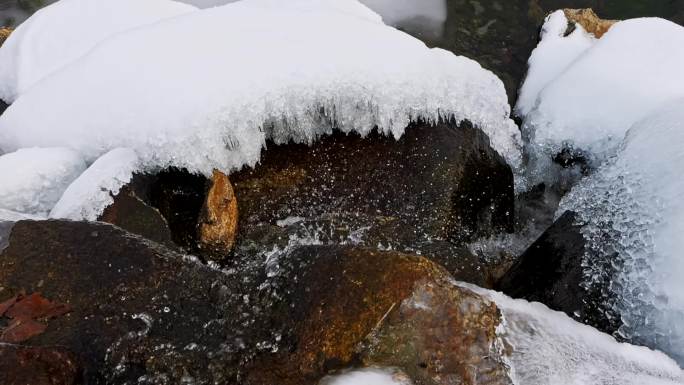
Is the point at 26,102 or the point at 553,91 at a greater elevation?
the point at 26,102

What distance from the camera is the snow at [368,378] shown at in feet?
6.41

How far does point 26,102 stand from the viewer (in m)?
3.79

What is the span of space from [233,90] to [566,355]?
2.58 metres

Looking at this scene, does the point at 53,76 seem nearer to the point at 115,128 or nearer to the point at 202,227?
the point at 115,128

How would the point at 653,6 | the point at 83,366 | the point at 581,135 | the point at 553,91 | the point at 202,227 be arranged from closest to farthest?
1. the point at 83,366
2. the point at 202,227
3. the point at 581,135
4. the point at 553,91
5. the point at 653,6

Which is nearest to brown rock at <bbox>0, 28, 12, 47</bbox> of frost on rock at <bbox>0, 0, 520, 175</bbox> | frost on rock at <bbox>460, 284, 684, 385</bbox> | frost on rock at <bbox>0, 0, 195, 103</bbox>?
frost on rock at <bbox>0, 0, 195, 103</bbox>

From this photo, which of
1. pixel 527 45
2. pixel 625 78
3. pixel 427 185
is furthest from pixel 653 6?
pixel 427 185

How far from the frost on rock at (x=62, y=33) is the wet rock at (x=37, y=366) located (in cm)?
348

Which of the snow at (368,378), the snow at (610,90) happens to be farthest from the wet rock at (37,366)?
the snow at (610,90)

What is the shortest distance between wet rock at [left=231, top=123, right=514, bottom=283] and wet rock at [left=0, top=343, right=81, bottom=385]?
1548 millimetres

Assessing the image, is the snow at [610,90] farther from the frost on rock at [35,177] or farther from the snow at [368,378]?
the frost on rock at [35,177]

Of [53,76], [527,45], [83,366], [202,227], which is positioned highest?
[53,76]

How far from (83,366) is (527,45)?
7268 mm

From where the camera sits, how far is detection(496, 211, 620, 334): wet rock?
279 centimetres
